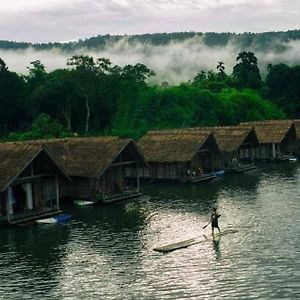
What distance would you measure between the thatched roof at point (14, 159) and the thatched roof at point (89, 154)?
5875 mm

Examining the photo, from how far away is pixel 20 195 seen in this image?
1288 inches

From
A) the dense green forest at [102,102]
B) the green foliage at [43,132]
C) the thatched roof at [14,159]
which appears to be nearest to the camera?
the thatched roof at [14,159]

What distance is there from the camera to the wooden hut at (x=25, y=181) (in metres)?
30.1

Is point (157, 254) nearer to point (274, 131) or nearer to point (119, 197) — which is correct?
point (119, 197)

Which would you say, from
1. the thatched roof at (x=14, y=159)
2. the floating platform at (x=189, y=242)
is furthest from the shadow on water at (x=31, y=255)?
the floating platform at (x=189, y=242)

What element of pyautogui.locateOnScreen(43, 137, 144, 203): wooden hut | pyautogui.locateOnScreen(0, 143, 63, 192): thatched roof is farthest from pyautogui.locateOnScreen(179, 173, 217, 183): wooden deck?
pyautogui.locateOnScreen(0, 143, 63, 192): thatched roof

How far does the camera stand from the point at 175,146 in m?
46.1

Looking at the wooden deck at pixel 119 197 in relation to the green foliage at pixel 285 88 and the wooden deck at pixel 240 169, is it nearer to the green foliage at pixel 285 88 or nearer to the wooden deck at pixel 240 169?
the wooden deck at pixel 240 169

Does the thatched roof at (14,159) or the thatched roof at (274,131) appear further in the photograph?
the thatched roof at (274,131)

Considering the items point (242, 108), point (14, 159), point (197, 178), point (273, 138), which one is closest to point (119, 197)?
point (14, 159)

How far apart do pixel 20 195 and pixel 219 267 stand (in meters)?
15.5

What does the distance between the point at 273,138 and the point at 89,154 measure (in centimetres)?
2903

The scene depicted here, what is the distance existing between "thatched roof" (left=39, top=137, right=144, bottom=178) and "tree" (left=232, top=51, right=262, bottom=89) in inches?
2642

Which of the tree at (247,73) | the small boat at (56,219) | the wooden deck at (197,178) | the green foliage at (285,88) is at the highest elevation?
the tree at (247,73)
